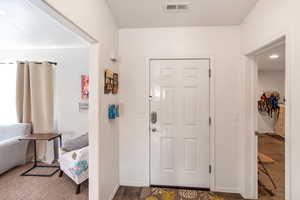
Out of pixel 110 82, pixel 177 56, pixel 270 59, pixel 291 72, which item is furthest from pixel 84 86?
pixel 270 59

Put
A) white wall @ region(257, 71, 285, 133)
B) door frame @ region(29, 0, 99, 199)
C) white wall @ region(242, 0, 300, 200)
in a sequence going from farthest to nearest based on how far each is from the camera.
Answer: white wall @ region(257, 71, 285, 133) < door frame @ region(29, 0, 99, 199) < white wall @ region(242, 0, 300, 200)

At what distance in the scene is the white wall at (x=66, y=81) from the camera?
11.3 ft

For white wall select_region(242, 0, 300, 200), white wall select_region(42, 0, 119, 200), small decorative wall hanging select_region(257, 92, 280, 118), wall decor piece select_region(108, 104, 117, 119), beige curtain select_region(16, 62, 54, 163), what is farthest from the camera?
small decorative wall hanging select_region(257, 92, 280, 118)

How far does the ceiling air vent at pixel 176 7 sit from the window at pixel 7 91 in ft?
11.2

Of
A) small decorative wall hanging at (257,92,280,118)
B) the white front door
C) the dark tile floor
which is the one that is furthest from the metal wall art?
small decorative wall hanging at (257,92,280,118)

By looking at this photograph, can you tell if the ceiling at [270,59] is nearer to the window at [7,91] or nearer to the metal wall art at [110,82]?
the metal wall art at [110,82]

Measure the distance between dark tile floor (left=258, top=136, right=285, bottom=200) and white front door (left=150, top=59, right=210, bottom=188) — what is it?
0.95 meters

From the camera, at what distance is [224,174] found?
94.7 inches

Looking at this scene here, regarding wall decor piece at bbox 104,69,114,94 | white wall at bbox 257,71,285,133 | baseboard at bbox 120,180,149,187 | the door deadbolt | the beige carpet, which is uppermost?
white wall at bbox 257,71,285,133

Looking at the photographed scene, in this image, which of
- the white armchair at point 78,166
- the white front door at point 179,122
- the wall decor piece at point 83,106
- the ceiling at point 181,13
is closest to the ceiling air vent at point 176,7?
the ceiling at point 181,13

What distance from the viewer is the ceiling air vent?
1979 millimetres

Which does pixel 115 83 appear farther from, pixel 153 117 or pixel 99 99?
pixel 153 117

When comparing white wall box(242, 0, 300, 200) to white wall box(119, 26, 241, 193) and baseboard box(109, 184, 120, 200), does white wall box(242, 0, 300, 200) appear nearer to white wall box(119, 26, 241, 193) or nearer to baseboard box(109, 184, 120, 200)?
white wall box(119, 26, 241, 193)

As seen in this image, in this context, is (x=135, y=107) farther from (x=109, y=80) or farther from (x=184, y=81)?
(x=184, y=81)
